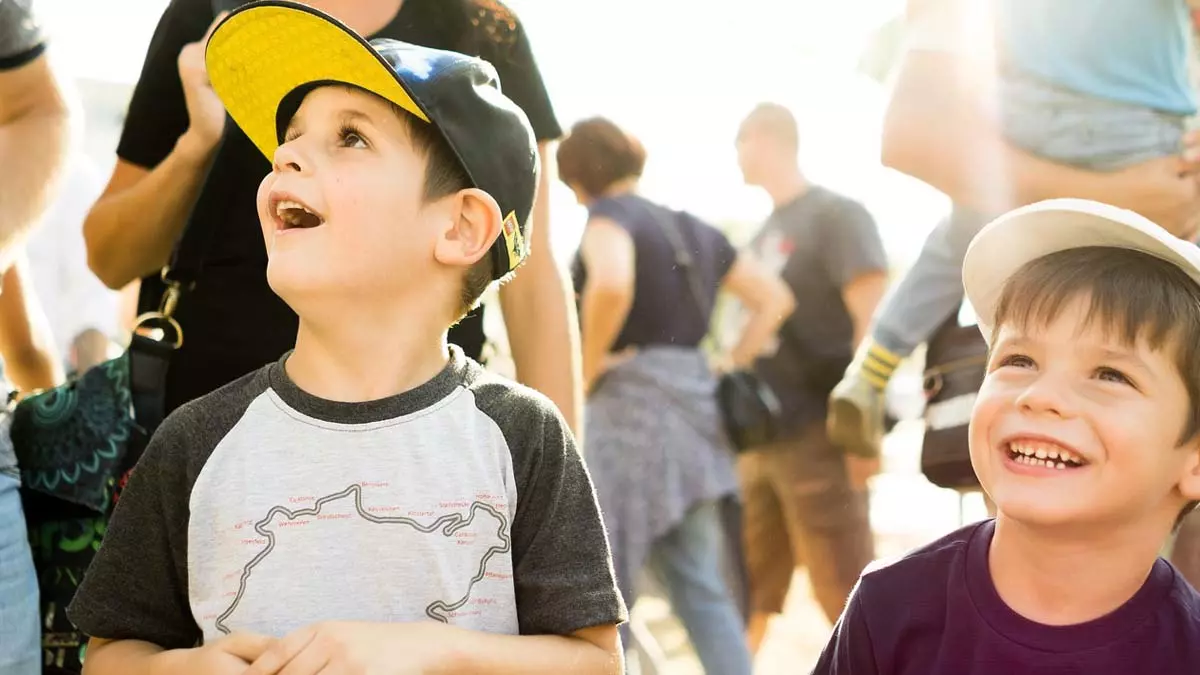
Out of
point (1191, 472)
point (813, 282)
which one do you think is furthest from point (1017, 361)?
point (813, 282)

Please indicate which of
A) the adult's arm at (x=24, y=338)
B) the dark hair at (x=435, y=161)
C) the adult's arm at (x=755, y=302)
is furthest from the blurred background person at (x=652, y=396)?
the dark hair at (x=435, y=161)

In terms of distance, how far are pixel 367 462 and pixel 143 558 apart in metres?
0.29

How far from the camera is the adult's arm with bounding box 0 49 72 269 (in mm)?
2016

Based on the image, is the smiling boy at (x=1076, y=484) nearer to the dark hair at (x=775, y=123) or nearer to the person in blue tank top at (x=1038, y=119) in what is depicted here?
the person in blue tank top at (x=1038, y=119)

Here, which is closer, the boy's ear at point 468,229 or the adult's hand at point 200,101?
the boy's ear at point 468,229

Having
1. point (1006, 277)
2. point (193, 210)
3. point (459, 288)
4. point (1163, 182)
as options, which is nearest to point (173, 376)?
point (193, 210)

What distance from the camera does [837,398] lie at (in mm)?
2918

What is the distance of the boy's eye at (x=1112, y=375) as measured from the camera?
150 cm

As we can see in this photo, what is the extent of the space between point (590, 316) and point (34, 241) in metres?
1.59

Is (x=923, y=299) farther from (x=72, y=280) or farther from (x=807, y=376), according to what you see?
(x=72, y=280)

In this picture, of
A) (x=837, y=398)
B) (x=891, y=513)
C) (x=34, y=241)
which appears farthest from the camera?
(x=891, y=513)

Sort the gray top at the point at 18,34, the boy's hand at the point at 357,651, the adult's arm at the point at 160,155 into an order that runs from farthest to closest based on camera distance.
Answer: the gray top at the point at 18,34
the adult's arm at the point at 160,155
the boy's hand at the point at 357,651

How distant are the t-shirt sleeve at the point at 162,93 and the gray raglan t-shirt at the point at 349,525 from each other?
0.59 metres

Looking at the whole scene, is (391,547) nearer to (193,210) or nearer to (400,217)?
(400,217)
